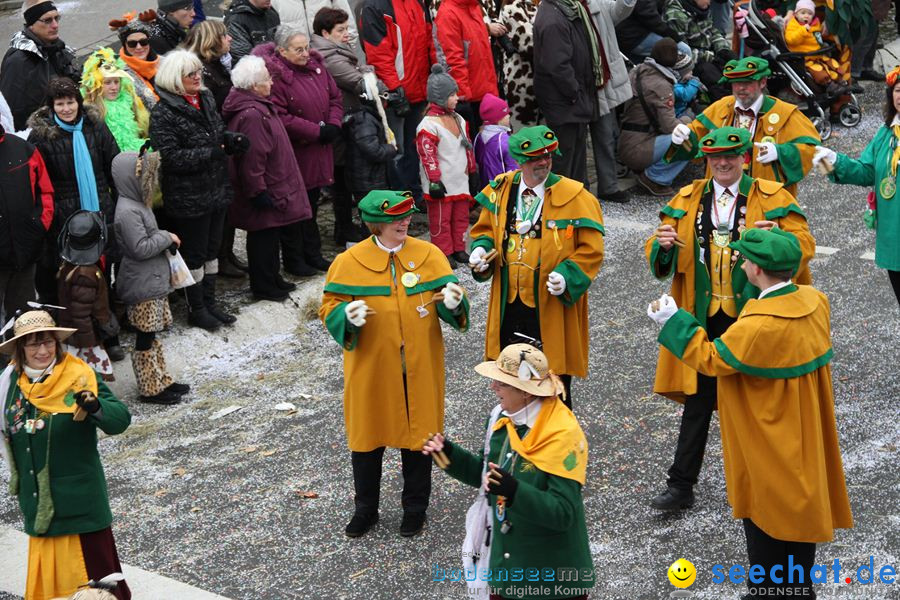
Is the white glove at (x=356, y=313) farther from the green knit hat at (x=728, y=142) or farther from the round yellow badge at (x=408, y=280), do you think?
the green knit hat at (x=728, y=142)

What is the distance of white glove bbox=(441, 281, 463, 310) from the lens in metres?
6.98

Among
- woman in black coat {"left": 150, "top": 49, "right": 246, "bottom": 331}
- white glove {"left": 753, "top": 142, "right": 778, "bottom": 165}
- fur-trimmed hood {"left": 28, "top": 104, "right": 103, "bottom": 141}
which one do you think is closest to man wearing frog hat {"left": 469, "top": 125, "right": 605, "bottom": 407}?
white glove {"left": 753, "top": 142, "right": 778, "bottom": 165}

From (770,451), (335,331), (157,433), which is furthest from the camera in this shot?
(157,433)

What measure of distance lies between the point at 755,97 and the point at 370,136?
3724 millimetres

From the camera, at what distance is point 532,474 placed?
510 centimetres

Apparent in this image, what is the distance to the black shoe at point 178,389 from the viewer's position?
365 inches

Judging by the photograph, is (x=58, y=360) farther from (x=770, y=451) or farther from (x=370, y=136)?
(x=370, y=136)

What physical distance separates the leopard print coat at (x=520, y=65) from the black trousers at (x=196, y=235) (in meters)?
4.10

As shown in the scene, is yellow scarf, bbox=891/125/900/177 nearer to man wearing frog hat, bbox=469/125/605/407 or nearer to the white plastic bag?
man wearing frog hat, bbox=469/125/605/407

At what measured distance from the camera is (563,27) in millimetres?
12422

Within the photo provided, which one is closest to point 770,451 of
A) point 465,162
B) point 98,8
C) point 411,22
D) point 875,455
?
point 875,455

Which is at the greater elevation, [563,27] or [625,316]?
[563,27]

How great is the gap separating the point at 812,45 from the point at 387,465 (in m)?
9.11

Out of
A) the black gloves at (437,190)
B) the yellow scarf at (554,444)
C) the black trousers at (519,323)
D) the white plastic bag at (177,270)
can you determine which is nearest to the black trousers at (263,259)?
the white plastic bag at (177,270)
